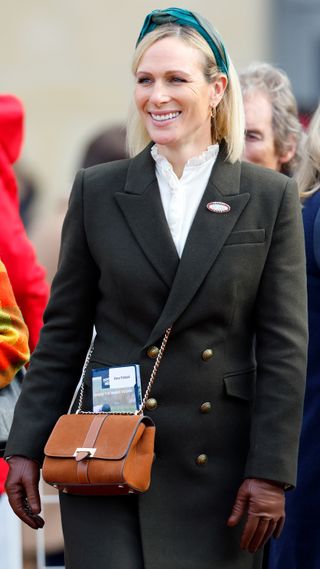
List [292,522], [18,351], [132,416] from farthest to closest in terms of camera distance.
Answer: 1. [292,522]
2. [18,351]
3. [132,416]

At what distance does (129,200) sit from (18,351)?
64cm

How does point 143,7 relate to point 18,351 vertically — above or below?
above

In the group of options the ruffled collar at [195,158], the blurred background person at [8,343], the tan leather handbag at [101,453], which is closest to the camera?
the tan leather handbag at [101,453]

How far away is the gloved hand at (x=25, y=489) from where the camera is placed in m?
4.49

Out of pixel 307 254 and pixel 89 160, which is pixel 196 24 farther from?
pixel 89 160

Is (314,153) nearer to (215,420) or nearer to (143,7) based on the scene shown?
(215,420)

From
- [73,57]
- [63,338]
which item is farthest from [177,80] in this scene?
[73,57]

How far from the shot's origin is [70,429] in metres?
4.36

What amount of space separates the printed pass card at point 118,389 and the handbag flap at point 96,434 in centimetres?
10

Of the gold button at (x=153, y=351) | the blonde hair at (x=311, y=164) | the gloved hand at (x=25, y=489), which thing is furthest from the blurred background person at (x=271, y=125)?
the gloved hand at (x=25, y=489)

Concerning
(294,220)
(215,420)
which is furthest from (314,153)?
(215,420)

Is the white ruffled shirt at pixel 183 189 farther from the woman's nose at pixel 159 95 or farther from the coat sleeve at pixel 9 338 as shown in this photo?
the coat sleeve at pixel 9 338

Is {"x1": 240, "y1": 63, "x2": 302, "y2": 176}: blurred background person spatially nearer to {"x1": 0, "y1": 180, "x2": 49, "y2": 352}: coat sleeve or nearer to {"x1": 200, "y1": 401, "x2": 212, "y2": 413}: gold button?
{"x1": 0, "y1": 180, "x2": 49, "y2": 352}: coat sleeve

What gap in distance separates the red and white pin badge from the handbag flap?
637 mm
